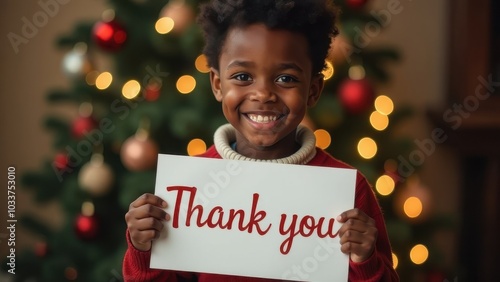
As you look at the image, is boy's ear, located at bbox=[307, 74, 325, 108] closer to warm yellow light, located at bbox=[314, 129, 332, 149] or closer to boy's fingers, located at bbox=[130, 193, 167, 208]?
boy's fingers, located at bbox=[130, 193, 167, 208]

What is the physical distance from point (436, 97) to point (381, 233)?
159cm

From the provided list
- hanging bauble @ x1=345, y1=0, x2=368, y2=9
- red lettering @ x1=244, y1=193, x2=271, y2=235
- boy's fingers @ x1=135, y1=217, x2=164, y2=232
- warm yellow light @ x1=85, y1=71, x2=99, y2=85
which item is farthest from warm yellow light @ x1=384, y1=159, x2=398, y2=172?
boy's fingers @ x1=135, y1=217, x2=164, y2=232

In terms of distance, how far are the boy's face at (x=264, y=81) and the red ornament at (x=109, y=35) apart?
906mm

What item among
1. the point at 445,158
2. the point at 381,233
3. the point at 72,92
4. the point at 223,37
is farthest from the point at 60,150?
the point at 445,158

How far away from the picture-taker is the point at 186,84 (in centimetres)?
186

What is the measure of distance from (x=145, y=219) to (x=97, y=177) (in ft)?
3.20

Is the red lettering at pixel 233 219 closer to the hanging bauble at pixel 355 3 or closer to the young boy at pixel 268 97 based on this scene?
the young boy at pixel 268 97

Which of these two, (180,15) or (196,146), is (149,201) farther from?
(180,15)

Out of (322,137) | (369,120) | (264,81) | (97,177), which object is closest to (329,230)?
(264,81)

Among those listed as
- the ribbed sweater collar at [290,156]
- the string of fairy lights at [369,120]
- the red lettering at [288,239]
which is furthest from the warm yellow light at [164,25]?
the red lettering at [288,239]

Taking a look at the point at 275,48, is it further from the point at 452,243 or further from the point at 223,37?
the point at 452,243

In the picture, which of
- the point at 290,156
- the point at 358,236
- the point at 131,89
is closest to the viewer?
the point at 358,236

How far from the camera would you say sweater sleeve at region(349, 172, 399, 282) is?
3.19ft

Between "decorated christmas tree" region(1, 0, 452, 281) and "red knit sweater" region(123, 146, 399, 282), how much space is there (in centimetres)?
69
